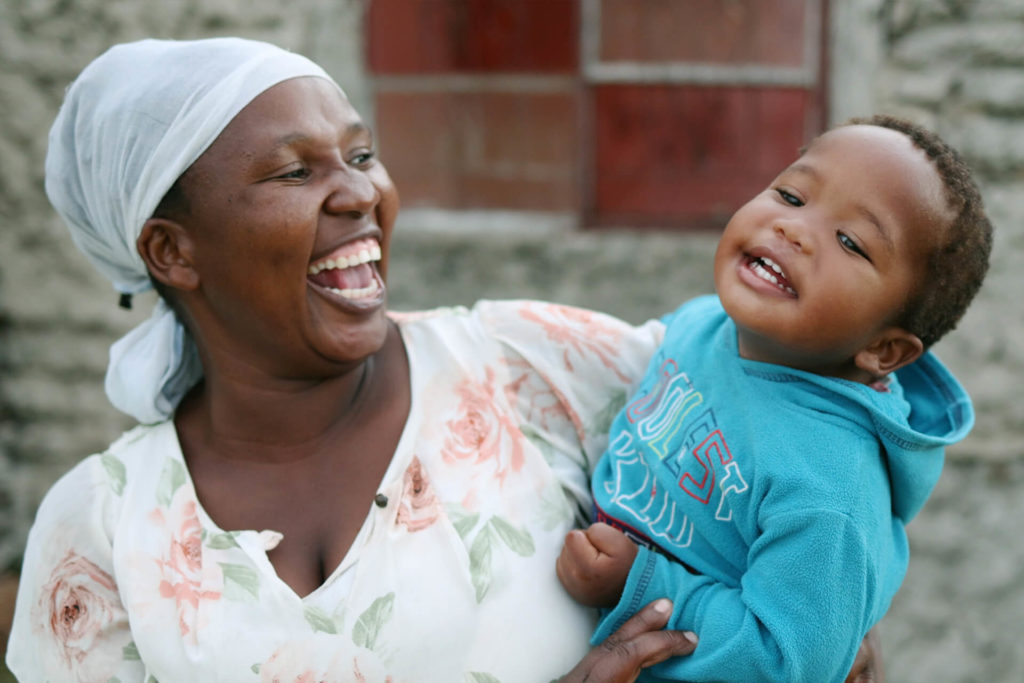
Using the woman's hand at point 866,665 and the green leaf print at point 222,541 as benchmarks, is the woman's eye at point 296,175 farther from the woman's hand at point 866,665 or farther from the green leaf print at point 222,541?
the woman's hand at point 866,665

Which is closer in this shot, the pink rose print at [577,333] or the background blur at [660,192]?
the pink rose print at [577,333]

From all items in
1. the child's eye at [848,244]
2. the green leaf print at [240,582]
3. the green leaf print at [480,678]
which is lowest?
the green leaf print at [480,678]

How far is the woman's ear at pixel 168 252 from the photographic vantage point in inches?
73.1

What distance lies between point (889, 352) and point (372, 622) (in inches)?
39.0

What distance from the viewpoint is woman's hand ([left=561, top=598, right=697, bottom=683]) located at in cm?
158

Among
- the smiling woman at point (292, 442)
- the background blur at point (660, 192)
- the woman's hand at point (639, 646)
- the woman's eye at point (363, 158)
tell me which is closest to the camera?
the woman's hand at point (639, 646)

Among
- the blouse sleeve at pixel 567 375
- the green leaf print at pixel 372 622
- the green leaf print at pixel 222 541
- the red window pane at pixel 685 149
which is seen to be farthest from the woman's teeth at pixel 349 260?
the red window pane at pixel 685 149

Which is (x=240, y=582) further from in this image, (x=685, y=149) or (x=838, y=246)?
(x=685, y=149)

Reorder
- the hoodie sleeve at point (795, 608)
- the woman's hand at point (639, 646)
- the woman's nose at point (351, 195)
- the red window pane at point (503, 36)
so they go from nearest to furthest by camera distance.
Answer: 1. the hoodie sleeve at point (795, 608)
2. the woman's hand at point (639, 646)
3. the woman's nose at point (351, 195)
4. the red window pane at point (503, 36)

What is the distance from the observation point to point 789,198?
1631mm

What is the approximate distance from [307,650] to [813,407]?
0.95 m

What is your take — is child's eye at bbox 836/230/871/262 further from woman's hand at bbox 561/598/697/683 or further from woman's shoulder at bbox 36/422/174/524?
woman's shoulder at bbox 36/422/174/524

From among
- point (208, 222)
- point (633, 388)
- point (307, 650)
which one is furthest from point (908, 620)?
point (208, 222)

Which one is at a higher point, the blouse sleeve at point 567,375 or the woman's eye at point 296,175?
the woman's eye at point 296,175
